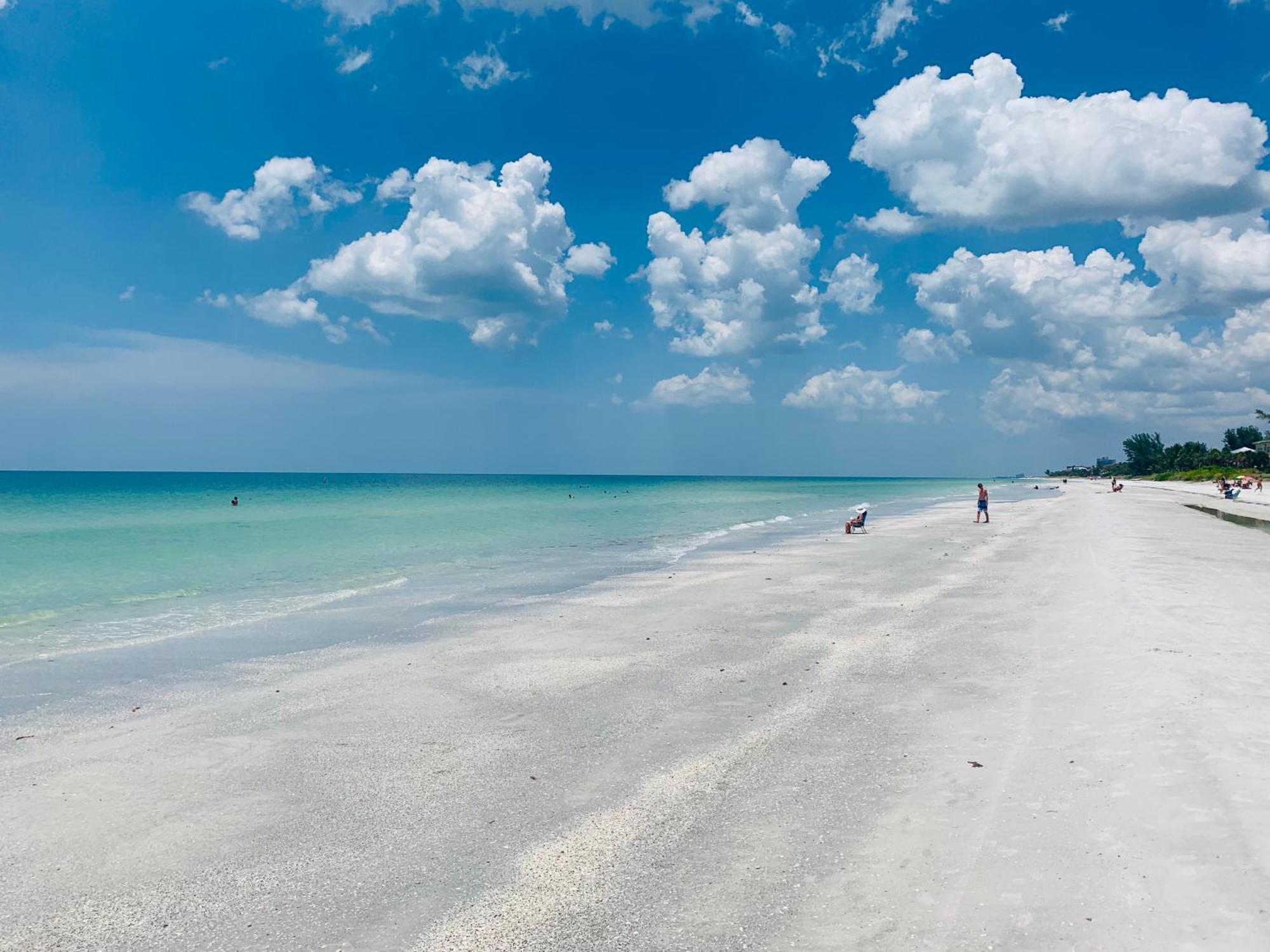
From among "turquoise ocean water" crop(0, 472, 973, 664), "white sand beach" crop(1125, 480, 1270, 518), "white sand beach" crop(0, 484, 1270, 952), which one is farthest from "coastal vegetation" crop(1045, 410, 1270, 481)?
"white sand beach" crop(0, 484, 1270, 952)

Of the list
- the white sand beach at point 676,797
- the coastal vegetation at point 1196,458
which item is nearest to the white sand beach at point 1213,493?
the coastal vegetation at point 1196,458

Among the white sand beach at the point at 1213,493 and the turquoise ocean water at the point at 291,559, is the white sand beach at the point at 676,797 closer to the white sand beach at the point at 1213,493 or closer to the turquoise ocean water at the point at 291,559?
the turquoise ocean water at the point at 291,559

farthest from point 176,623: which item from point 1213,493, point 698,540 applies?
point 1213,493

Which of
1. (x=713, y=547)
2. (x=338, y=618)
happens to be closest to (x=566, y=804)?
(x=338, y=618)

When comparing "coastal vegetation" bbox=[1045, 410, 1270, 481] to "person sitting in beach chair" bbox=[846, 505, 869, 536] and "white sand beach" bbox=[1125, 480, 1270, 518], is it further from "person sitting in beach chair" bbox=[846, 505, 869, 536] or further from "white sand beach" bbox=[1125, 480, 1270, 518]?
"person sitting in beach chair" bbox=[846, 505, 869, 536]

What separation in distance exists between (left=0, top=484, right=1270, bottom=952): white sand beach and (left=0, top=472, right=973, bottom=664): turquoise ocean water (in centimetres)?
597

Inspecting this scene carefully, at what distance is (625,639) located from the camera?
13.5 meters

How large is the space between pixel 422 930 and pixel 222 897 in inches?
60.5

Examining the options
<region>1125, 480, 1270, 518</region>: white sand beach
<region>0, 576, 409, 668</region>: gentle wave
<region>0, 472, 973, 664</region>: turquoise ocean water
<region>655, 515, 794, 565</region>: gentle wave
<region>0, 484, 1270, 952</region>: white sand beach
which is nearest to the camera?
<region>0, 484, 1270, 952</region>: white sand beach

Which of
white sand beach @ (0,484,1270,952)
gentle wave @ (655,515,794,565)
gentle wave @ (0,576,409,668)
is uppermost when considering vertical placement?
white sand beach @ (0,484,1270,952)

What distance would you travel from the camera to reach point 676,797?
675 centimetres

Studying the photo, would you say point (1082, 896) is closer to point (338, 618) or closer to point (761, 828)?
point (761, 828)

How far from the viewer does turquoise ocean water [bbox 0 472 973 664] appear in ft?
57.2

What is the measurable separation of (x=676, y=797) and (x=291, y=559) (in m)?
27.1
